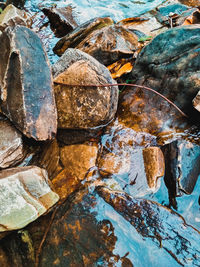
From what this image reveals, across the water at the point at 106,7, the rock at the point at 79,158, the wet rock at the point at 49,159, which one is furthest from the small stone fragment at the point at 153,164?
the water at the point at 106,7

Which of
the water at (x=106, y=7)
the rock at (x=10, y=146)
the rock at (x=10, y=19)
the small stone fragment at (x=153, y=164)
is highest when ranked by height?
the rock at (x=10, y=19)

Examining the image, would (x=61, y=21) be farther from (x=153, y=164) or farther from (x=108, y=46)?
(x=153, y=164)

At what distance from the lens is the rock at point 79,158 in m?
3.02

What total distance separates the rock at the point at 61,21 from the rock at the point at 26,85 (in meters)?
3.27

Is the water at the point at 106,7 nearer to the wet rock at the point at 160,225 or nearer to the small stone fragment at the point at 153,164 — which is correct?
the small stone fragment at the point at 153,164

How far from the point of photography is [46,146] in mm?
3176

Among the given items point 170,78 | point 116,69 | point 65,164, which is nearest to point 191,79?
point 170,78

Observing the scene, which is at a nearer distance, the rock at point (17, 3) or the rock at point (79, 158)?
the rock at point (79, 158)

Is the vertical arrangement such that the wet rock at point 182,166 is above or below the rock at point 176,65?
below

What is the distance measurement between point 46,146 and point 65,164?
38 centimetres

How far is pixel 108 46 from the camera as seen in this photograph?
4.23m

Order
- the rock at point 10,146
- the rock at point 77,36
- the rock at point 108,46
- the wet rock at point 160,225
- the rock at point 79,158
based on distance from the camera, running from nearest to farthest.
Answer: the wet rock at point 160,225, the rock at point 10,146, the rock at point 79,158, the rock at point 108,46, the rock at point 77,36

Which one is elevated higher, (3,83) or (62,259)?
(3,83)

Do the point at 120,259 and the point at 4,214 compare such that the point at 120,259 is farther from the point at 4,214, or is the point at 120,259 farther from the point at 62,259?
the point at 4,214
